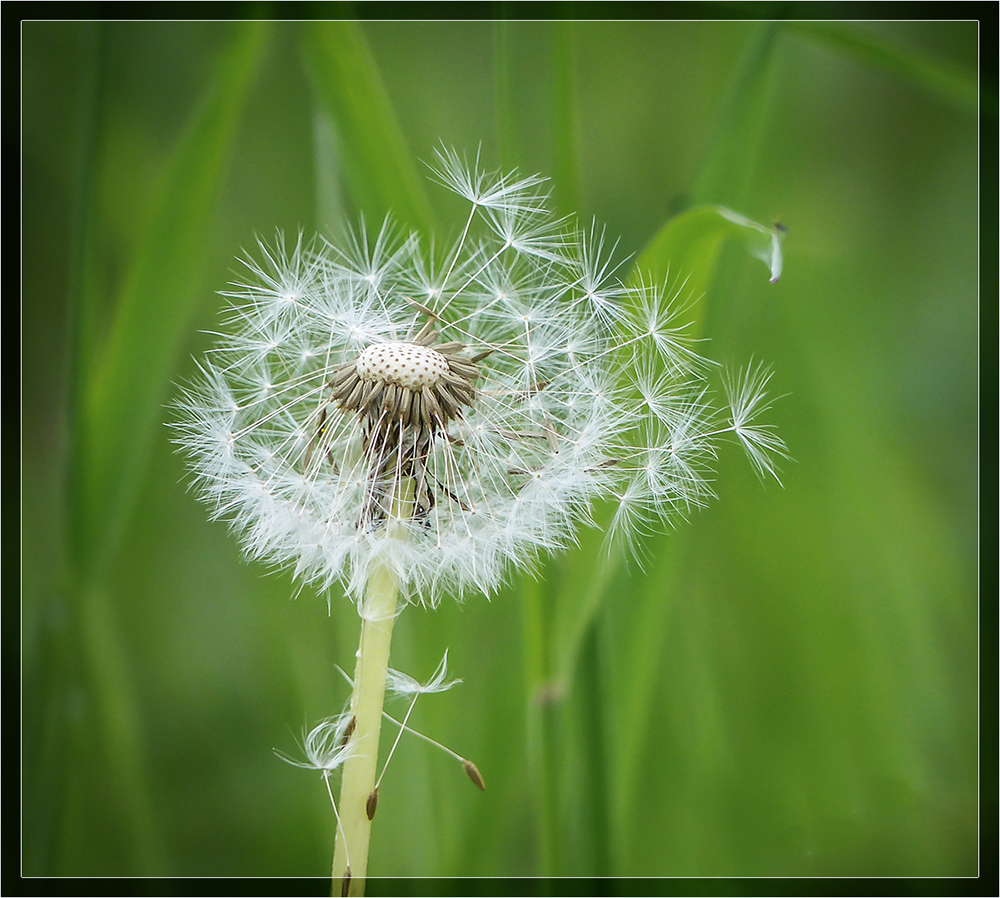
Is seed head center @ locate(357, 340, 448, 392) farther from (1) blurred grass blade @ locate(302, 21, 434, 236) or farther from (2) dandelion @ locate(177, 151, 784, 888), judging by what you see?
(1) blurred grass blade @ locate(302, 21, 434, 236)

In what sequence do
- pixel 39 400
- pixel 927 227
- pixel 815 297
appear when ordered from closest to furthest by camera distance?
pixel 39 400 < pixel 815 297 < pixel 927 227

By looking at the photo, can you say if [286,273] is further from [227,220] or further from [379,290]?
[227,220]

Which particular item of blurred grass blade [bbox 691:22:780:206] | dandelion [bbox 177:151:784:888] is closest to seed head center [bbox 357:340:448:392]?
dandelion [bbox 177:151:784:888]

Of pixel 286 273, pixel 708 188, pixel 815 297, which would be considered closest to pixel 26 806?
pixel 286 273

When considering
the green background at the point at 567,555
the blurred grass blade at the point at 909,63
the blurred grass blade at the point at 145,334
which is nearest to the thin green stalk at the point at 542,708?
the green background at the point at 567,555

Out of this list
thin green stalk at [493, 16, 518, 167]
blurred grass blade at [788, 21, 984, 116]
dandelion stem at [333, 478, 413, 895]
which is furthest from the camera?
blurred grass blade at [788, 21, 984, 116]

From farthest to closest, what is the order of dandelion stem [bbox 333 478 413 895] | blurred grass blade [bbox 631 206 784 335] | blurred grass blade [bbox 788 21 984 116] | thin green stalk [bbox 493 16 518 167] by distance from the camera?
blurred grass blade [bbox 788 21 984 116], thin green stalk [bbox 493 16 518 167], blurred grass blade [bbox 631 206 784 335], dandelion stem [bbox 333 478 413 895]

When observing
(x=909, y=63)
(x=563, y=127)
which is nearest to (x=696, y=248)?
(x=563, y=127)
